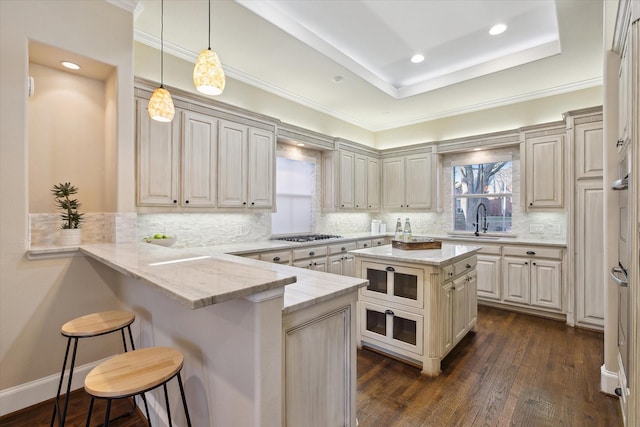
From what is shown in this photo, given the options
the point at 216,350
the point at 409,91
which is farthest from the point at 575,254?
the point at 216,350

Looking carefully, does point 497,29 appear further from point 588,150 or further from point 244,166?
point 244,166

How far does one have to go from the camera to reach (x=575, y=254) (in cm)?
355

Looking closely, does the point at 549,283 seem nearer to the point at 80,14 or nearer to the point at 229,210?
the point at 229,210

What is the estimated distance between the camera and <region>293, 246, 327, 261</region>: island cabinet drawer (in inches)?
152

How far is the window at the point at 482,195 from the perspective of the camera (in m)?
4.85

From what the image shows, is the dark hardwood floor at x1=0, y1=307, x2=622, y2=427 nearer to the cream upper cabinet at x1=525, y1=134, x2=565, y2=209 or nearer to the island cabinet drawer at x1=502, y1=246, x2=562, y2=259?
the island cabinet drawer at x1=502, y1=246, x2=562, y2=259

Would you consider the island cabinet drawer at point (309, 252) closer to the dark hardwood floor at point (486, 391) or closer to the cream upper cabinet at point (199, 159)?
the cream upper cabinet at point (199, 159)

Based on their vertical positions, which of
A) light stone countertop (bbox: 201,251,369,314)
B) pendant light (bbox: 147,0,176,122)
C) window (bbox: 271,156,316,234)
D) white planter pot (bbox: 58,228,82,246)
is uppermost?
pendant light (bbox: 147,0,176,122)

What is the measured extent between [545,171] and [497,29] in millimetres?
2079

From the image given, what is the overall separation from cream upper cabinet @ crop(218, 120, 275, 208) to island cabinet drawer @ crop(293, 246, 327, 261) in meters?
0.76

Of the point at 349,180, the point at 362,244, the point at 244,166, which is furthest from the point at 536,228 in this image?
the point at 244,166

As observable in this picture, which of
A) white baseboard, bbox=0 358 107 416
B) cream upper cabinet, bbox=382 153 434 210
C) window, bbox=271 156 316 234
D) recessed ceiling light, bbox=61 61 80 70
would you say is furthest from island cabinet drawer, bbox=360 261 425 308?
recessed ceiling light, bbox=61 61 80 70

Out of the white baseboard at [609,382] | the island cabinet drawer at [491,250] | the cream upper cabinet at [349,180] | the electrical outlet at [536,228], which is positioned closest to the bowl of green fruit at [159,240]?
the cream upper cabinet at [349,180]

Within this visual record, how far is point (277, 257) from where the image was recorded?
3600 mm
